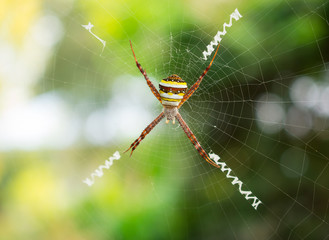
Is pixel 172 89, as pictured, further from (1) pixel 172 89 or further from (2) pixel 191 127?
(2) pixel 191 127

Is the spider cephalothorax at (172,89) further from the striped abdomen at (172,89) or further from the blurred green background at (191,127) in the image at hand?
the blurred green background at (191,127)

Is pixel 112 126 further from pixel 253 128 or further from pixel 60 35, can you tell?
pixel 60 35

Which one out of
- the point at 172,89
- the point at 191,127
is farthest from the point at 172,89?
the point at 191,127

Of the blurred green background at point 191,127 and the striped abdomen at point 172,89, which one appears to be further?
the blurred green background at point 191,127

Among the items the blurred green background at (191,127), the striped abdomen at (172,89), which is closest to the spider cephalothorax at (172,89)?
the striped abdomen at (172,89)

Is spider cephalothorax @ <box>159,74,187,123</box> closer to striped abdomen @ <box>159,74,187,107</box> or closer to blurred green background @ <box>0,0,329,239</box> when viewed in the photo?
striped abdomen @ <box>159,74,187,107</box>
